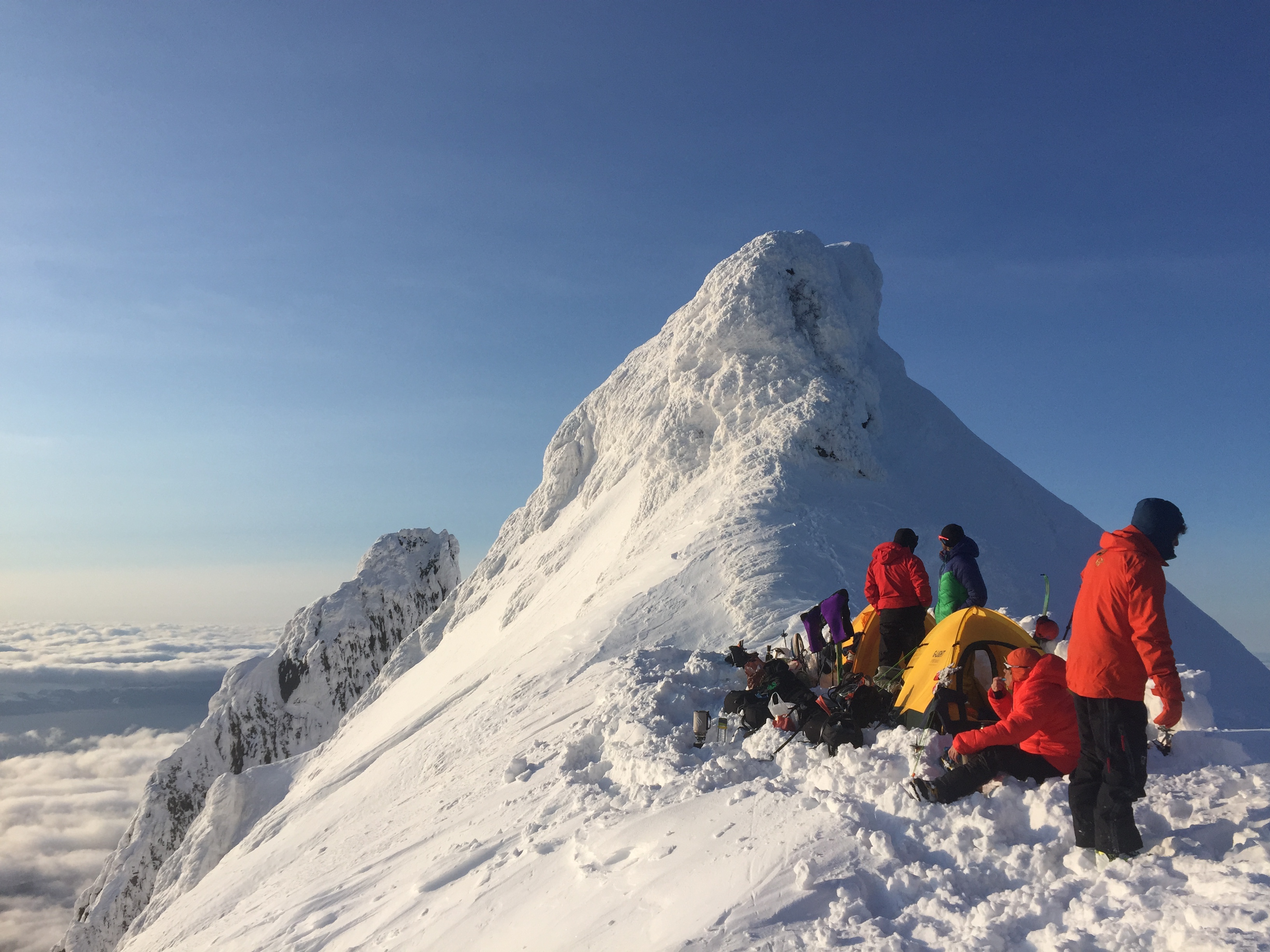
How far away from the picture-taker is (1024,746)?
5.14m

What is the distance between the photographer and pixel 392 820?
9.35 metres

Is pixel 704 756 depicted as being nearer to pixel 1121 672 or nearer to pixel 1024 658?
pixel 1024 658

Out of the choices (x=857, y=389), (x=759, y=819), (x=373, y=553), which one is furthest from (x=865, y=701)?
(x=373, y=553)

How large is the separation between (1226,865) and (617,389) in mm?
21108

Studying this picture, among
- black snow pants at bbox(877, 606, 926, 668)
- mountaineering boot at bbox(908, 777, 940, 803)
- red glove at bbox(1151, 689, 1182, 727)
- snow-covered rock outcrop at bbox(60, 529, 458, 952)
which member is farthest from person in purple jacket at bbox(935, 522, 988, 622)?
snow-covered rock outcrop at bbox(60, 529, 458, 952)

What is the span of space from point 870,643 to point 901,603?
32.0 inches

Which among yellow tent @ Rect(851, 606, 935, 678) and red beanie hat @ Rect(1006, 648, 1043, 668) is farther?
yellow tent @ Rect(851, 606, 935, 678)

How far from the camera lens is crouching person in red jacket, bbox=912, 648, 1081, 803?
5.06 meters

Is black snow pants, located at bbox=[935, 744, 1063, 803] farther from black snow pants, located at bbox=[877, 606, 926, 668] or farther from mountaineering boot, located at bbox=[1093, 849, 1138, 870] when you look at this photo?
black snow pants, located at bbox=[877, 606, 926, 668]

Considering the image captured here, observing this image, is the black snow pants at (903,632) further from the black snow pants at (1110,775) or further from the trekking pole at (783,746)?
the black snow pants at (1110,775)

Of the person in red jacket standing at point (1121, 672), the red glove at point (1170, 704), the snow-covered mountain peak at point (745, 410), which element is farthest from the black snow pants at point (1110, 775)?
the snow-covered mountain peak at point (745, 410)

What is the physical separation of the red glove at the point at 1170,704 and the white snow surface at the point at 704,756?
22.1 inches

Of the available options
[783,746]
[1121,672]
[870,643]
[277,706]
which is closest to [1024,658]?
[1121,672]

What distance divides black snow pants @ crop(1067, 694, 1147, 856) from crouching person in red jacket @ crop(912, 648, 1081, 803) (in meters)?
0.53
